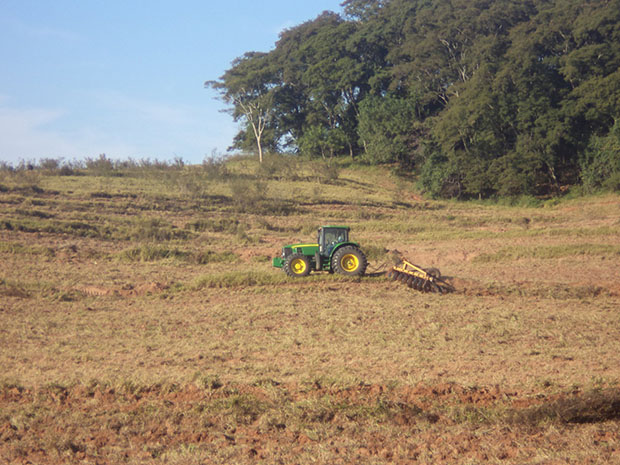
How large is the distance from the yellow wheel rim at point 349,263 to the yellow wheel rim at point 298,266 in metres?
1.16

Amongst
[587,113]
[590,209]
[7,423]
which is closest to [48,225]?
[7,423]

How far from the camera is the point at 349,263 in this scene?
54.6 ft

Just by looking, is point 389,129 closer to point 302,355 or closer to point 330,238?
point 330,238

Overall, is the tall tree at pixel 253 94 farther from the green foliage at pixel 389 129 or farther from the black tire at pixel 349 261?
the black tire at pixel 349 261

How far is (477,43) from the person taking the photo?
46.0 meters

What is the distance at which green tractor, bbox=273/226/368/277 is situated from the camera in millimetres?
16500

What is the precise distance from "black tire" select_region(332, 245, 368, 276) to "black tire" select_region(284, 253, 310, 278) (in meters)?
0.85

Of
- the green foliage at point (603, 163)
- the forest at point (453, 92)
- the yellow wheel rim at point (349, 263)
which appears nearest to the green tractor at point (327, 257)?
the yellow wheel rim at point (349, 263)

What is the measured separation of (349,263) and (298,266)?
1.56 metres

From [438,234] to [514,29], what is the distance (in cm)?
2883

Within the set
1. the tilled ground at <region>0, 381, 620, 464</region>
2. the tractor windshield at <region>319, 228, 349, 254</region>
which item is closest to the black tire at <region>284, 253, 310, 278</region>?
the tractor windshield at <region>319, 228, 349, 254</region>

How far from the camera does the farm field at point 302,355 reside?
5.83m

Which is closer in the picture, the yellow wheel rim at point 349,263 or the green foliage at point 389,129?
the yellow wheel rim at point 349,263

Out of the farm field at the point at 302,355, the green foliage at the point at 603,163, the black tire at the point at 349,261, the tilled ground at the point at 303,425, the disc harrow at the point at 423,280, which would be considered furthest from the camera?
the green foliage at the point at 603,163
